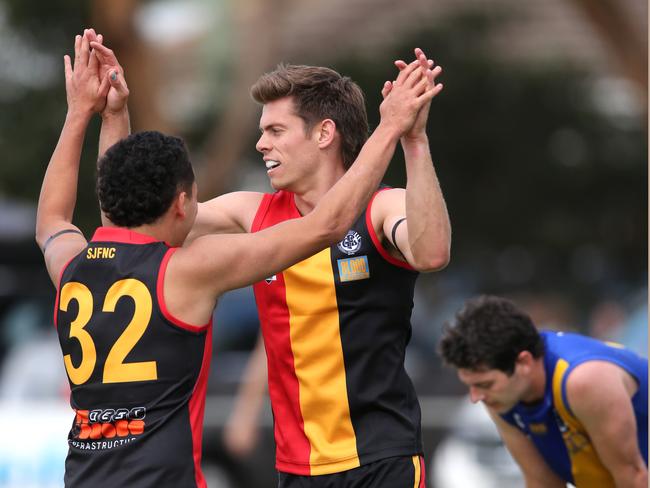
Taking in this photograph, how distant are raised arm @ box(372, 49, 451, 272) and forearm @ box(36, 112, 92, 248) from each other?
1261 mm

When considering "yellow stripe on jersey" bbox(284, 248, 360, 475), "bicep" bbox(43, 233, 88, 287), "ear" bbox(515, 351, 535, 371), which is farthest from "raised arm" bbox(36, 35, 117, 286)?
"ear" bbox(515, 351, 535, 371)

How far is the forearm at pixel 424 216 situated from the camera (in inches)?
166

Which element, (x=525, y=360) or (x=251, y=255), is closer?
(x=251, y=255)

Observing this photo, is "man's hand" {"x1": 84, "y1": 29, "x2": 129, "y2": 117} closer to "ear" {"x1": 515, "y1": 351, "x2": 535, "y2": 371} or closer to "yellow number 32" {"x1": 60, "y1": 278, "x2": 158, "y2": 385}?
"yellow number 32" {"x1": 60, "y1": 278, "x2": 158, "y2": 385}

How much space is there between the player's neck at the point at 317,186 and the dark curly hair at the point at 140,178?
0.67 meters

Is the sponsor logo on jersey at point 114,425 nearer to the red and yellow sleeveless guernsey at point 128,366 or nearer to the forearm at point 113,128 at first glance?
the red and yellow sleeveless guernsey at point 128,366

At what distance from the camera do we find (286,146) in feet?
15.2

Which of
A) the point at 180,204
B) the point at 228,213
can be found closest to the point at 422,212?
the point at 180,204

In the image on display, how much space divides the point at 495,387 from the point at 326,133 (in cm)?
149

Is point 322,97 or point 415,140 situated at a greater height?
point 322,97

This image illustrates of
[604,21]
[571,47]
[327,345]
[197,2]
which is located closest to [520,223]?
[571,47]

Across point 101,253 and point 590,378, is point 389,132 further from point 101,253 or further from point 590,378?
point 590,378

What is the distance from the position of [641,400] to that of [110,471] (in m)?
2.56

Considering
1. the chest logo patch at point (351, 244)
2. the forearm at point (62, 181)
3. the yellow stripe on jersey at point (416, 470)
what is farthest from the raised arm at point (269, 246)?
the yellow stripe on jersey at point (416, 470)
